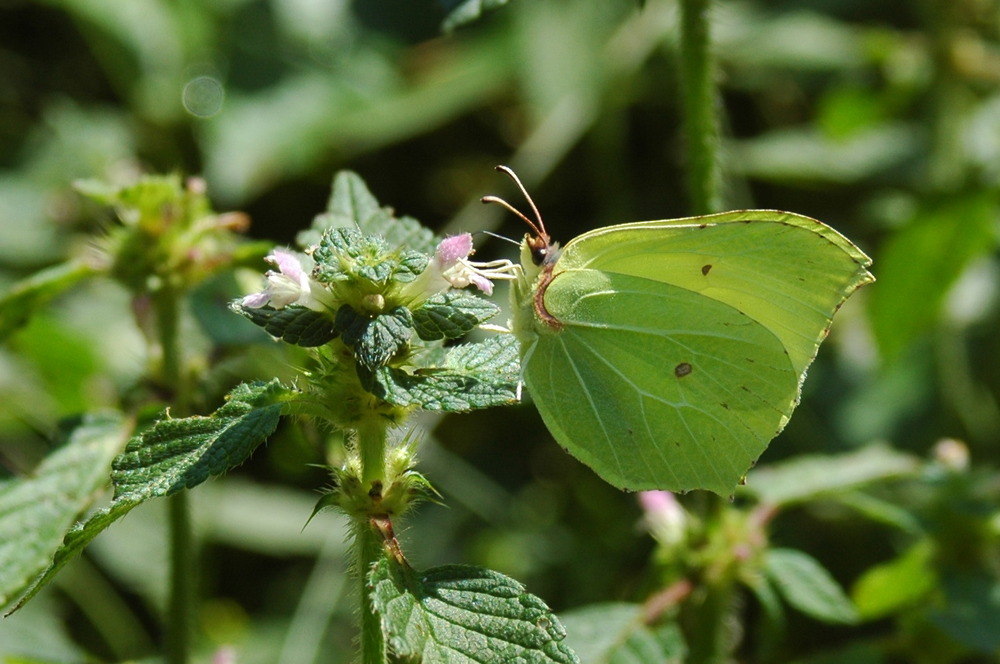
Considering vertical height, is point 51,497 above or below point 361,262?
below

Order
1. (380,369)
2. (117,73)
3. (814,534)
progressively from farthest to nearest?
(117,73) < (814,534) < (380,369)

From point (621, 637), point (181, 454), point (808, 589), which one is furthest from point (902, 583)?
point (181, 454)

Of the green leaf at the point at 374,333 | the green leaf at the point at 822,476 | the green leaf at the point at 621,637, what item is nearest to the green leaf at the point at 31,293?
the green leaf at the point at 374,333

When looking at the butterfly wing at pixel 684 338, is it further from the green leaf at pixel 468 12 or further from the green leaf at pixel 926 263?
the green leaf at pixel 926 263

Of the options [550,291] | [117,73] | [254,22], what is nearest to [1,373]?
[117,73]

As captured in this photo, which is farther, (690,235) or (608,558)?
(608,558)

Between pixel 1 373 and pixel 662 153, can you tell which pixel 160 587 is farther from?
pixel 662 153

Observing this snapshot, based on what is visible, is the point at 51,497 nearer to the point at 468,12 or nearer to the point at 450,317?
the point at 450,317
